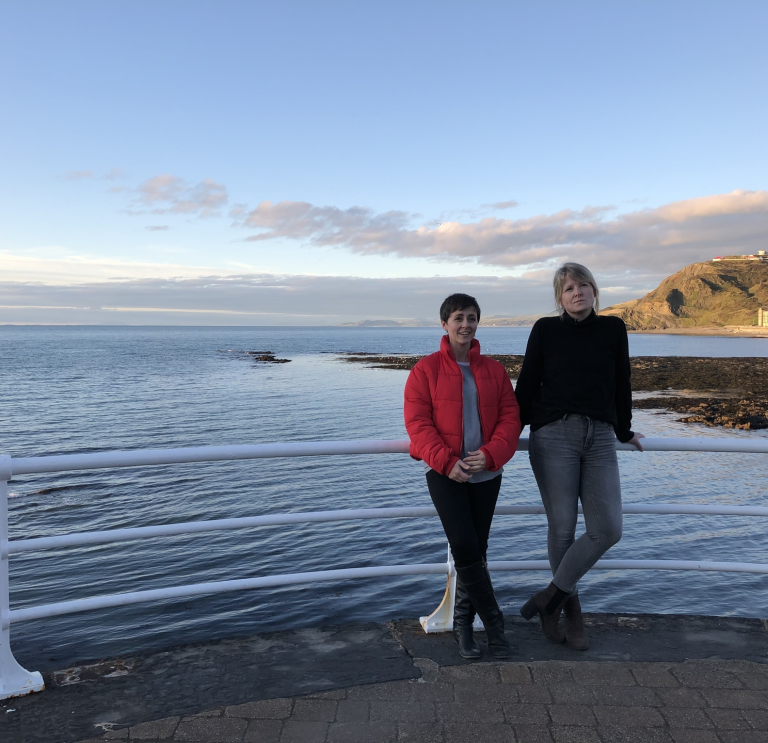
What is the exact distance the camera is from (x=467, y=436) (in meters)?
3.13

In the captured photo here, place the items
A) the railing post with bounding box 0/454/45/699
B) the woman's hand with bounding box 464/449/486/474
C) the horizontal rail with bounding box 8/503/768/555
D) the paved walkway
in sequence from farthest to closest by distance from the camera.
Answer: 1. the woman's hand with bounding box 464/449/486/474
2. the horizontal rail with bounding box 8/503/768/555
3. the railing post with bounding box 0/454/45/699
4. the paved walkway

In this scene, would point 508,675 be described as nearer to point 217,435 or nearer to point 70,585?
point 70,585

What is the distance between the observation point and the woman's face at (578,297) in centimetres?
316

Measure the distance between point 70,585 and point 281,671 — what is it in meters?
6.24

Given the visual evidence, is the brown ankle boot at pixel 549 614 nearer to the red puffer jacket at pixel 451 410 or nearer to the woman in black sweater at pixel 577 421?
the woman in black sweater at pixel 577 421

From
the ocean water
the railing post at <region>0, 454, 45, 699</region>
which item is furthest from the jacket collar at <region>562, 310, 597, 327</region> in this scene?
the ocean water

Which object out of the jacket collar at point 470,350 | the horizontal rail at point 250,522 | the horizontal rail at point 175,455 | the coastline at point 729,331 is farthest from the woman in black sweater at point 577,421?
the coastline at point 729,331

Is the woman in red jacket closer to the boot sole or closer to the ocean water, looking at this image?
the boot sole

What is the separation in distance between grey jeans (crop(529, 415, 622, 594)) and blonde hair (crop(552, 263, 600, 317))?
58cm

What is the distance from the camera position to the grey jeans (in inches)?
124

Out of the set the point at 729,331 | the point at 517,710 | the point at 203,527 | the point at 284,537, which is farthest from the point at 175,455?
the point at 729,331

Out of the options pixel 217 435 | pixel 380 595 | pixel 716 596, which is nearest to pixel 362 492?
pixel 380 595

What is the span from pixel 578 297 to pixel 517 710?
73.3 inches

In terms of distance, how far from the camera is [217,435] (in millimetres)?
20234
